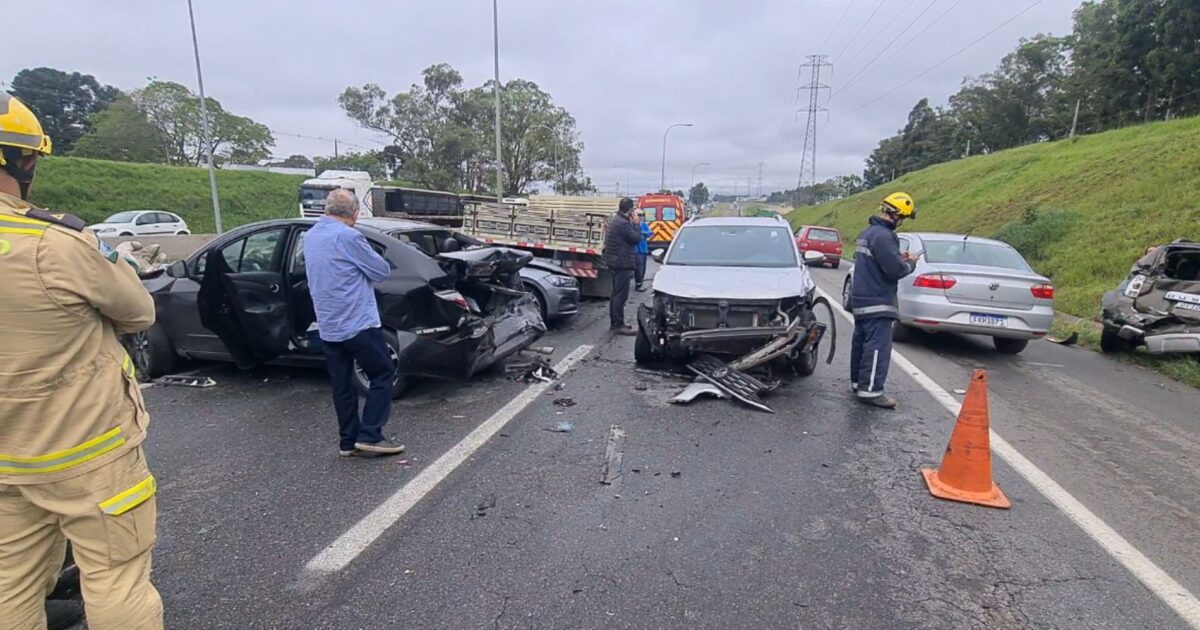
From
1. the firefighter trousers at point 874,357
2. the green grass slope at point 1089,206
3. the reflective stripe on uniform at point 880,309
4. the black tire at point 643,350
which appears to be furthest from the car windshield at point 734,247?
the green grass slope at point 1089,206

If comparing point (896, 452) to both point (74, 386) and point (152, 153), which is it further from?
point (152, 153)

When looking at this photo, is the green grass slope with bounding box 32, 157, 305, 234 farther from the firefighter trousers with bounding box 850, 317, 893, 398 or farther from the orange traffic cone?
the orange traffic cone

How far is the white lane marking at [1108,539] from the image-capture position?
2.62m

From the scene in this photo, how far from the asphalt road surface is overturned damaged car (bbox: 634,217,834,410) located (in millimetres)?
484

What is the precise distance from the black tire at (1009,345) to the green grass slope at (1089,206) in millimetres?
3958

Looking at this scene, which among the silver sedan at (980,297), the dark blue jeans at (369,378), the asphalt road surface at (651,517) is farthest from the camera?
the silver sedan at (980,297)

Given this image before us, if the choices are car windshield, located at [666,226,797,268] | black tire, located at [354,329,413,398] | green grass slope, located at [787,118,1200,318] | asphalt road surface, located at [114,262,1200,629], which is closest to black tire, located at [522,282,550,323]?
car windshield, located at [666,226,797,268]

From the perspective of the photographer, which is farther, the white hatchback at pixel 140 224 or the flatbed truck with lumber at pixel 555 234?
the white hatchback at pixel 140 224

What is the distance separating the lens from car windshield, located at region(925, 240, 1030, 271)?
7582mm

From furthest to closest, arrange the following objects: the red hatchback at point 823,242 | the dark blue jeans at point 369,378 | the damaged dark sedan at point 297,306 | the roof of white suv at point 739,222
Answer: the red hatchback at point 823,242
the roof of white suv at point 739,222
the damaged dark sedan at point 297,306
the dark blue jeans at point 369,378

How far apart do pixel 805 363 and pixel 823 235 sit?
17.6m

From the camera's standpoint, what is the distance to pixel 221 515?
10.8 feet

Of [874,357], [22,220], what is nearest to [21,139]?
[22,220]

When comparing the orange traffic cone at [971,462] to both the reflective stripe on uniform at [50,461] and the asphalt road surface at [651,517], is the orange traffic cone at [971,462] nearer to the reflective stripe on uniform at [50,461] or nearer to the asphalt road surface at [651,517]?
the asphalt road surface at [651,517]
